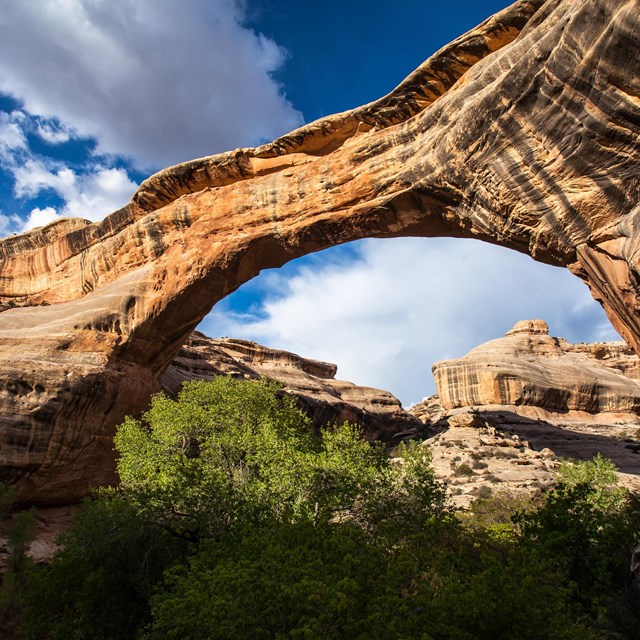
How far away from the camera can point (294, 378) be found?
1916 inches

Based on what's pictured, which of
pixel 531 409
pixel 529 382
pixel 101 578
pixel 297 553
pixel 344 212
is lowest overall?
pixel 101 578

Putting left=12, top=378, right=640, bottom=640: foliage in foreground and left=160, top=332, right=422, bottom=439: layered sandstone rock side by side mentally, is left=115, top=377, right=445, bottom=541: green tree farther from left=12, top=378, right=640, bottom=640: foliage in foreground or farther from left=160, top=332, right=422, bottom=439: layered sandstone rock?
left=160, top=332, right=422, bottom=439: layered sandstone rock

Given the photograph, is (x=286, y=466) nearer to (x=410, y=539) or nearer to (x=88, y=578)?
(x=410, y=539)

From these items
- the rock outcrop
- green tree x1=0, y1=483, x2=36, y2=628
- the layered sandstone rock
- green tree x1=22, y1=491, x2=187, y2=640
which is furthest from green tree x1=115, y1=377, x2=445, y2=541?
the layered sandstone rock

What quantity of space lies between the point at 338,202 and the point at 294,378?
3099 centimetres

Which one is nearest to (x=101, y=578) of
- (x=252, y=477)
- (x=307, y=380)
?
(x=252, y=477)

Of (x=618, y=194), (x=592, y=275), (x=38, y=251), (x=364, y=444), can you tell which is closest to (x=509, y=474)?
(x=364, y=444)

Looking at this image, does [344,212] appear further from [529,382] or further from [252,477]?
[529,382]

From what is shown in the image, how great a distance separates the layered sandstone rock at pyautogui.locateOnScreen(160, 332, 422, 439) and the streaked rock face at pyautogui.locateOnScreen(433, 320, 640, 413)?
256 inches

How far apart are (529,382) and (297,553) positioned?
4530cm

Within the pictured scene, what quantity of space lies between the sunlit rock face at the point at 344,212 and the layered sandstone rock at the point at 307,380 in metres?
12.6

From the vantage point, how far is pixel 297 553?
9422 mm

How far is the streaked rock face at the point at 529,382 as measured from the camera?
4872 cm

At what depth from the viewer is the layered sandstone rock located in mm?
40125
